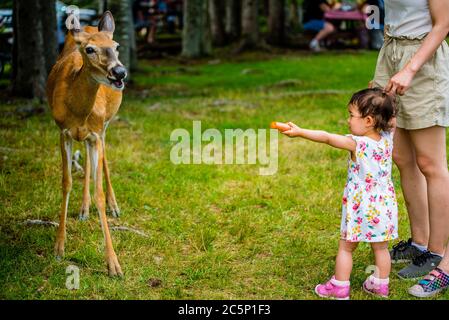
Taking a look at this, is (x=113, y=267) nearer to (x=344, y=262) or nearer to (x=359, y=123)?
(x=344, y=262)

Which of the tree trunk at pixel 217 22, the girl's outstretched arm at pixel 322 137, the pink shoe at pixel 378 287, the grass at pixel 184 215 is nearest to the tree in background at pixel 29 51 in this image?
the grass at pixel 184 215

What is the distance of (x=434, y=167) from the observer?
4.45 m

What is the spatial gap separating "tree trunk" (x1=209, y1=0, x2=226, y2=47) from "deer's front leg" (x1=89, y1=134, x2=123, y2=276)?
55.7ft

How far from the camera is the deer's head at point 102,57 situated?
429cm

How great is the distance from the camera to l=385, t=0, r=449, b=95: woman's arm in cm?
420

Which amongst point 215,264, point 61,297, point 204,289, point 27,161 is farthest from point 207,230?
point 27,161

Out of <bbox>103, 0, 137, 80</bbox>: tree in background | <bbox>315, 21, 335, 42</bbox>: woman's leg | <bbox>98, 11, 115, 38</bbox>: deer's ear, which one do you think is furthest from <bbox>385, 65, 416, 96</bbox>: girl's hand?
<bbox>315, 21, 335, 42</bbox>: woman's leg

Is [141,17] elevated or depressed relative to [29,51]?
elevated

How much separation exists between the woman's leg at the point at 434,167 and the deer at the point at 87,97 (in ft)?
6.18

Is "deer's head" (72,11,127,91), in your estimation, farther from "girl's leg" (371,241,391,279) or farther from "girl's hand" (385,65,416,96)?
"girl's leg" (371,241,391,279)

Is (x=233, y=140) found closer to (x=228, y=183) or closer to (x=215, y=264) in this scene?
(x=228, y=183)

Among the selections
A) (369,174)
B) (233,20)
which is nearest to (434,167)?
(369,174)

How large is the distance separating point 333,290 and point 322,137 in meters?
0.92

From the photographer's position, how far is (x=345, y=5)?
2305 cm
